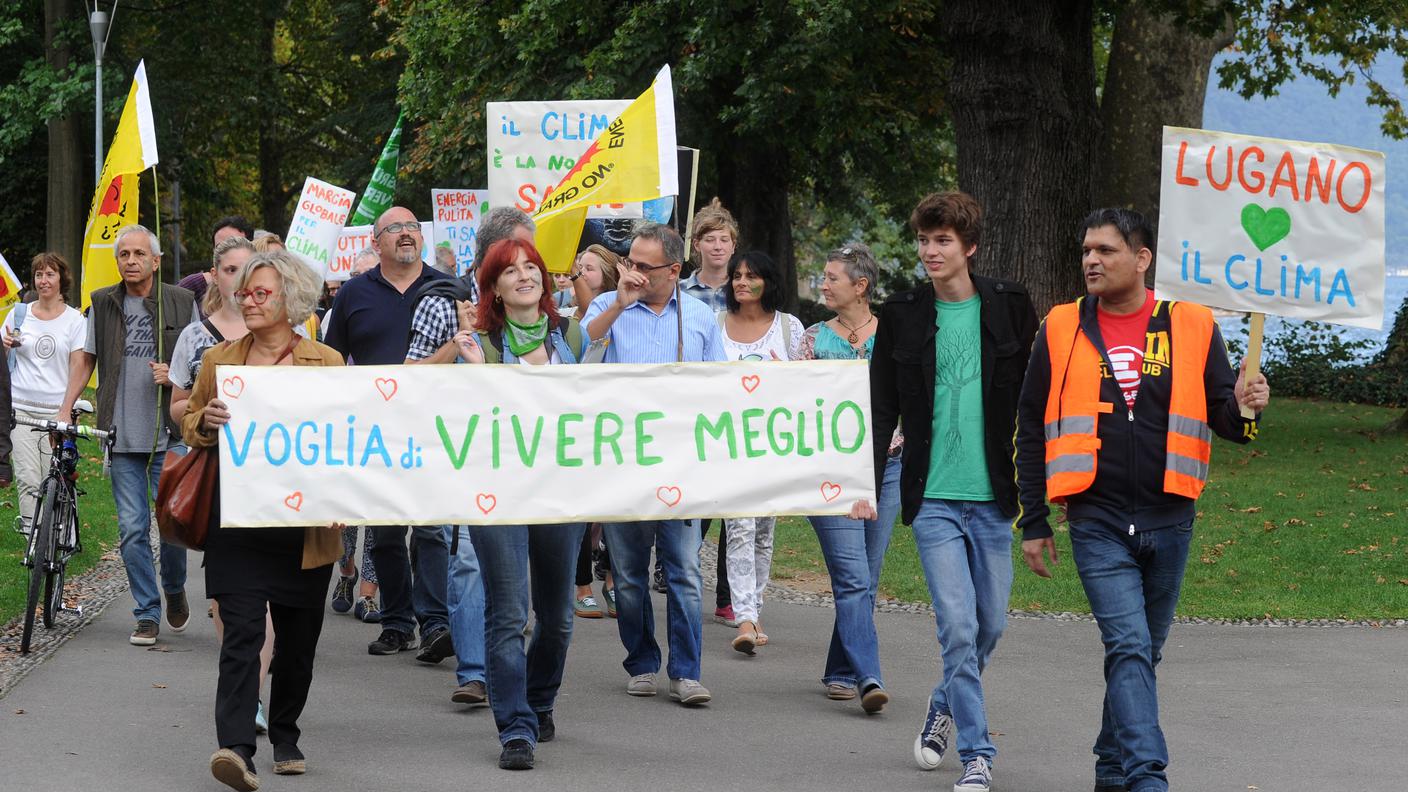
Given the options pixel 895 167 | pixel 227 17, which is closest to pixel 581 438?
pixel 895 167

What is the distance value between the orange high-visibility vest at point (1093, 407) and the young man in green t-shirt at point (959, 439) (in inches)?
18.2

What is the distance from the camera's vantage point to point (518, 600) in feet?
21.4

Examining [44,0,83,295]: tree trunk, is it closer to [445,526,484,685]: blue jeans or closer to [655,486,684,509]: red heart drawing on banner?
[445,526,484,685]: blue jeans

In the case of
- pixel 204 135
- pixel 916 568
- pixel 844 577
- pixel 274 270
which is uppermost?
pixel 204 135

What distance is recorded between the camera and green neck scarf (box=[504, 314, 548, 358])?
265 inches

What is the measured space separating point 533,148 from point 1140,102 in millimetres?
14021

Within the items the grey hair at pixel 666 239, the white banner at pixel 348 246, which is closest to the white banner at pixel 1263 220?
the grey hair at pixel 666 239

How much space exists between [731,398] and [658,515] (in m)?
0.52

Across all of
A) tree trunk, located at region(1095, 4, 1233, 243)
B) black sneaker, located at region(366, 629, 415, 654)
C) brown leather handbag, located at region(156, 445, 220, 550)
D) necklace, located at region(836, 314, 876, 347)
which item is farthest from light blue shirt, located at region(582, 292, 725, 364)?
tree trunk, located at region(1095, 4, 1233, 243)

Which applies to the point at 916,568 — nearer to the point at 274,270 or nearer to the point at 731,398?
the point at 731,398

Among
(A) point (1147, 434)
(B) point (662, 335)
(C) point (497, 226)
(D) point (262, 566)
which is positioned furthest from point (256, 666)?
(A) point (1147, 434)

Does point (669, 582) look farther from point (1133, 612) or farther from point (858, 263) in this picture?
point (1133, 612)

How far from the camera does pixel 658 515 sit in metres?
6.73

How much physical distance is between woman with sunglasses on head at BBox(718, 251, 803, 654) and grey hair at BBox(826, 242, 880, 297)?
1.82ft
